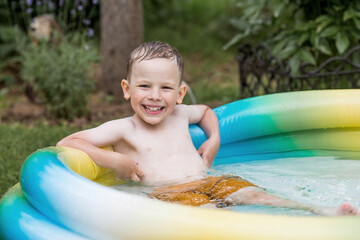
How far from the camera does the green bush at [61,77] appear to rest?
4.52 meters

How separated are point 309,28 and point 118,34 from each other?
1848 mm

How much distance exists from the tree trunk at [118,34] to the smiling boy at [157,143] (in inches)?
103

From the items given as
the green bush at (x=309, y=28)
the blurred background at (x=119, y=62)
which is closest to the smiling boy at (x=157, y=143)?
the blurred background at (x=119, y=62)

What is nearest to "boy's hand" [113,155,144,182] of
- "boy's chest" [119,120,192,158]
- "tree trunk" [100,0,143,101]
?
"boy's chest" [119,120,192,158]

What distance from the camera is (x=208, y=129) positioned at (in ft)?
9.63

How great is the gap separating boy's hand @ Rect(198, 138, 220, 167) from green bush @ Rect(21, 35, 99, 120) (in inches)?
80.8

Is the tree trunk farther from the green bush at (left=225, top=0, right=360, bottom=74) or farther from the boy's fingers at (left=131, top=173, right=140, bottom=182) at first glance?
the boy's fingers at (left=131, top=173, right=140, bottom=182)

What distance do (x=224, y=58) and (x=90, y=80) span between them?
3.05 metres

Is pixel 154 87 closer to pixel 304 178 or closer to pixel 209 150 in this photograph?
pixel 209 150

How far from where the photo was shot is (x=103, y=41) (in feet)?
17.3

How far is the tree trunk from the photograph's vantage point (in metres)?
5.12

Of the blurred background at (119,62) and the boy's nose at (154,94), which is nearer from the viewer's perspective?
the boy's nose at (154,94)

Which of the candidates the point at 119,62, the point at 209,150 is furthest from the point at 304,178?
the point at 119,62

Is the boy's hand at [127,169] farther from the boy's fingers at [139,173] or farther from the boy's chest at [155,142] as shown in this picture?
the boy's chest at [155,142]
